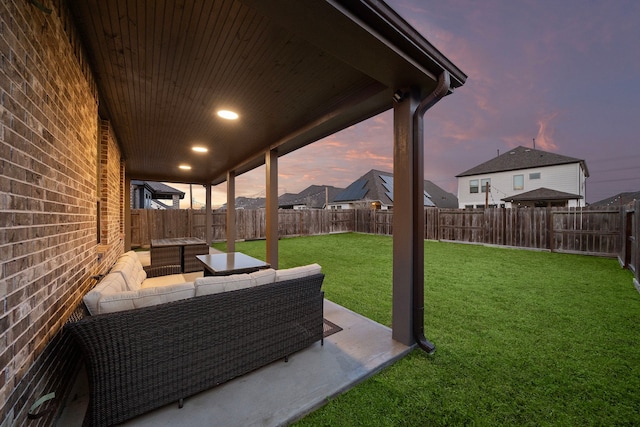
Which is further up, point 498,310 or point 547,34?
point 547,34

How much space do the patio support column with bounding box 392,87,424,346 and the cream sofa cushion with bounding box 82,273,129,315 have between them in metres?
2.56

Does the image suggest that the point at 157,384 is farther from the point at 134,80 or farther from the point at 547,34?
the point at 547,34

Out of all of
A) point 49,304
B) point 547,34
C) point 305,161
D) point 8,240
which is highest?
point 547,34

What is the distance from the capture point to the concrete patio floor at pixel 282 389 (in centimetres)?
169

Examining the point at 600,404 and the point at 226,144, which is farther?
the point at 226,144

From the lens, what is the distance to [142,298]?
5.67ft

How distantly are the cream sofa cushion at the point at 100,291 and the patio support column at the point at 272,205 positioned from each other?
11.3 feet

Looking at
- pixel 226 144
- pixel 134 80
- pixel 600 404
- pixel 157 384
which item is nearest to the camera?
pixel 157 384

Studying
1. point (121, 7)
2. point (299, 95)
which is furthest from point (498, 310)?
point (121, 7)

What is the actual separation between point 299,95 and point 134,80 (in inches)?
77.3

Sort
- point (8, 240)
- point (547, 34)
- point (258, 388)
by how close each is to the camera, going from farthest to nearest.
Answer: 1. point (547, 34)
2. point (258, 388)
3. point (8, 240)

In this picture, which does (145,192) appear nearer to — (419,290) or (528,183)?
(419,290)

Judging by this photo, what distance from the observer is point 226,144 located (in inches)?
218

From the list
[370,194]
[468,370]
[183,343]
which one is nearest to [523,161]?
[370,194]
